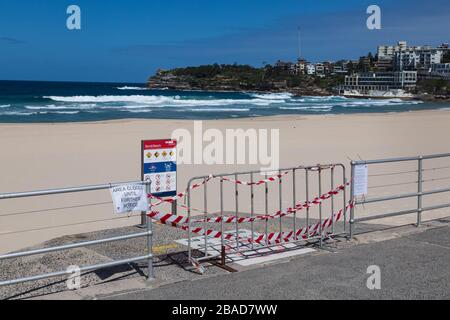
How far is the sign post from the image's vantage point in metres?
9.60

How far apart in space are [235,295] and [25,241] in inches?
182

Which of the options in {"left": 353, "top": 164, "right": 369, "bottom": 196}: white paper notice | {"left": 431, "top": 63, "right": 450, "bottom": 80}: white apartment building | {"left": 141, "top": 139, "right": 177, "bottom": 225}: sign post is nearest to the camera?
{"left": 353, "top": 164, "right": 369, "bottom": 196}: white paper notice

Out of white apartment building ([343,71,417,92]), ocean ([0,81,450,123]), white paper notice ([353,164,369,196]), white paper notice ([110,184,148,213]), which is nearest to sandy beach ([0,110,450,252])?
white paper notice ([353,164,369,196])

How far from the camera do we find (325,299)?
5.95 m

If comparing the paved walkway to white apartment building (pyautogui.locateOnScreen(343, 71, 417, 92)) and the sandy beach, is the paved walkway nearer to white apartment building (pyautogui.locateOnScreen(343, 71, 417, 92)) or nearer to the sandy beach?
the sandy beach

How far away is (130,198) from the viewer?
6.62 meters

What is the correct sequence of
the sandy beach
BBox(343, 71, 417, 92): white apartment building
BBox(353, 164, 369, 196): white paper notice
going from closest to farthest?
BBox(353, 164, 369, 196): white paper notice, the sandy beach, BBox(343, 71, 417, 92): white apartment building

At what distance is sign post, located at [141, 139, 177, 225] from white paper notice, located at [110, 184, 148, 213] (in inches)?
114

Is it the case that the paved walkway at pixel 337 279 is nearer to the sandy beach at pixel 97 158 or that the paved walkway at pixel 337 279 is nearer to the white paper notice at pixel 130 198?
the white paper notice at pixel 130 198

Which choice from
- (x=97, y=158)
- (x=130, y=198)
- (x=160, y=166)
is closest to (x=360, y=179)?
(x=160, y=166)

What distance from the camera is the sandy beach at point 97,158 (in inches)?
416

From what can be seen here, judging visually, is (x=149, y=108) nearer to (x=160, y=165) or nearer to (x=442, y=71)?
(x=160, y=165)

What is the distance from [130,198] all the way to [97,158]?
42.3ft

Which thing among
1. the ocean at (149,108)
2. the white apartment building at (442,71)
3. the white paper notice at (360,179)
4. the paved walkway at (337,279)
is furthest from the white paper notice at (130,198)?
the white apartment building at (442,71)
